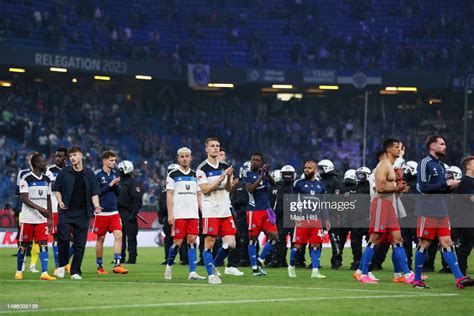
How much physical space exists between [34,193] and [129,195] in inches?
280

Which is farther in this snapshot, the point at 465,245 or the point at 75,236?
the point at 465,245

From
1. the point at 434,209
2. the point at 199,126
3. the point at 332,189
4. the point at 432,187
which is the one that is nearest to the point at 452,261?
the point at 434,209

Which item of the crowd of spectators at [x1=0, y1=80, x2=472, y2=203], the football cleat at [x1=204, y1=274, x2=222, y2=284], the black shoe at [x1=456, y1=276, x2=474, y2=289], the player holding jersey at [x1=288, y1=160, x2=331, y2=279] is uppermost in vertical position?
the crowd of spectators at [x1=0, y1=80, x2=472, y2=203]

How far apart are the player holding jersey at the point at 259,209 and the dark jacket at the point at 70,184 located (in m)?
4.13

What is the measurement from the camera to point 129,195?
95.4ft

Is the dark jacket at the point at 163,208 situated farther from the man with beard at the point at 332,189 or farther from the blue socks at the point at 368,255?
the blue socks at the point at 368,255

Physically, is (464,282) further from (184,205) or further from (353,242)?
(353,242)

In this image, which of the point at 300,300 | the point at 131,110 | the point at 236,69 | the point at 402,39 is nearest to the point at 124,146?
the point at 131,110

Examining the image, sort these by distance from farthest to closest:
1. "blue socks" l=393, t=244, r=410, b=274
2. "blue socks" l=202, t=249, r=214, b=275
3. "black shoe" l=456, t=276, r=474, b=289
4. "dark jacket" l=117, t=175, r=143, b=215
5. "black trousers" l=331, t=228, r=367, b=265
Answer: "dark jacket" l=117, t=175, r=143, b=215, "black trousers" l=331, t=228, r=367, b=265, "blue socks" l=393, t=244, r=410, b=274, "blue socks" l=202, t=249, r=214, b=275, "black shoe" l=456, t=276, r=474, b=289

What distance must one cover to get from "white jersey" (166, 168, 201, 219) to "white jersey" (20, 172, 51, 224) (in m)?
2.69

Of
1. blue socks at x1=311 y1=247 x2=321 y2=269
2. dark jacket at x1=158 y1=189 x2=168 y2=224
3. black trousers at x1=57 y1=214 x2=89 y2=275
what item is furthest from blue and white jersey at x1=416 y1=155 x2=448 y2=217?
dark jacket at x1=158 y1=189 x2=168 y2=224

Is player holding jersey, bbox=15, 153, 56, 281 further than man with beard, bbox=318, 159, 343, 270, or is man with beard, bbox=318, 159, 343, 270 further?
man with beard, bbox=318, 159, 343, 270

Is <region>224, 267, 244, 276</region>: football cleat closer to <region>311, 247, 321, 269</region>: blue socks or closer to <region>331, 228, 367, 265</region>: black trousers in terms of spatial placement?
<region>311, 247, 321, 269</region>: blue socks

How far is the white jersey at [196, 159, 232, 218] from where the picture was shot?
798 inches
